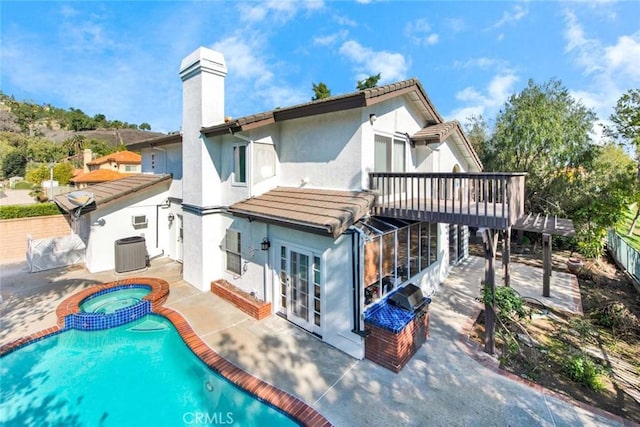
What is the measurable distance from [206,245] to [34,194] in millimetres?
32731

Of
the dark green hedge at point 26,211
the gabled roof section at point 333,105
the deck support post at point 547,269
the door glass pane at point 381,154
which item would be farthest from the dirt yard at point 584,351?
the dark green hedge at point 26,211

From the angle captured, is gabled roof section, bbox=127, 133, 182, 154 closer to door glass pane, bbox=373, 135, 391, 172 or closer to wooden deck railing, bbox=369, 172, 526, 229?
door glass pane, bbox=373, 135, 391, 172

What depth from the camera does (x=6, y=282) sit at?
13602mm

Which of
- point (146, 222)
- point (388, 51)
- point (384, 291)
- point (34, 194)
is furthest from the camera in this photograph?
point (34, 194)

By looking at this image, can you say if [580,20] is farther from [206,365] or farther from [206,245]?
[206,365]

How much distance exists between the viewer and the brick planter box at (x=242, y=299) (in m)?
10.5

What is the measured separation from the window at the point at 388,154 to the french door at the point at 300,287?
4107 mm

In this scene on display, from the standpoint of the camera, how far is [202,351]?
27.8 feet

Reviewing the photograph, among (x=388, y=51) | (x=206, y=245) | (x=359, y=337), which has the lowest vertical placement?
(x=359, y=337)

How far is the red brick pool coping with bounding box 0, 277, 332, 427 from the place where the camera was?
6355 millimetres

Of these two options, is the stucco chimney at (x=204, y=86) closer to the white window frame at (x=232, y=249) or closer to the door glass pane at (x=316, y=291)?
→ the white window frame at (x=232, y=249)

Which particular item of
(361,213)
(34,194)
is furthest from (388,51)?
(34,194)

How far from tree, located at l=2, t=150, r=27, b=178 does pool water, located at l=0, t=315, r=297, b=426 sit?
7788 centimetres

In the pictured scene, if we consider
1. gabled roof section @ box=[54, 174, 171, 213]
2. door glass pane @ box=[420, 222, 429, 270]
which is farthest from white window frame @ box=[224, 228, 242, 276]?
door glass pane @ box=[420, 222, 429, 270]
